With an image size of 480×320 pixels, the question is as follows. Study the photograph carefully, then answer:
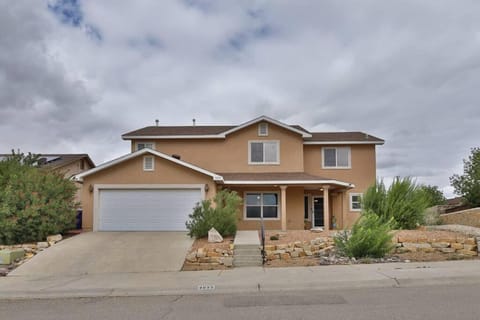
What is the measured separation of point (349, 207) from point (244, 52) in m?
11.6

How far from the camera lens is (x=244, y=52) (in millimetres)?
17828

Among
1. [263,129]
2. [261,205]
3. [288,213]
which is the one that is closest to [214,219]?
[261,205]

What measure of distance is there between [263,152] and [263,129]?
1.31 meters

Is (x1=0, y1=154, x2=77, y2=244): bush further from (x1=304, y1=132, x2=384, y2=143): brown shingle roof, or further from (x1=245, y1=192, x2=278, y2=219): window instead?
(x1=304, y1=132, x2=384, y2=143): brown shingle roof

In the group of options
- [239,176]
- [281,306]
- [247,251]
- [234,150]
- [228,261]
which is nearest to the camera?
[281,306]

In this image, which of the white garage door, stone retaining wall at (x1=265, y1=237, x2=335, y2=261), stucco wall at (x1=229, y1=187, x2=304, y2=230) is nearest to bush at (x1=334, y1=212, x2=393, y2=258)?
stone retaining wall at (x1=265, y1=237, x2=335, y2=261)

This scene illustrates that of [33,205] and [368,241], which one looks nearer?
[368,241]

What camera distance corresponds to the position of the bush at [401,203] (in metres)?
16.6

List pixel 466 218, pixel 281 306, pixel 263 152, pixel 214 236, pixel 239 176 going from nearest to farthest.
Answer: pixel 281 306
pixel 214 236
pixel 466 218
pixel 239 176
pixel 263 152

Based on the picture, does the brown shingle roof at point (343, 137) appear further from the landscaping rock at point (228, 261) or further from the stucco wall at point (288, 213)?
the landscaping rock at point (228, 261)

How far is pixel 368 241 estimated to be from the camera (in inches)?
512

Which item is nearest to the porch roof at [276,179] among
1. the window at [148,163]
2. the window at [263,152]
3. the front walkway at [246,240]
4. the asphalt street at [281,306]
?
the window at [263,152]

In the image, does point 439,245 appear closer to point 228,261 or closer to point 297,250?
point 297,250

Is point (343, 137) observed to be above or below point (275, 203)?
above
